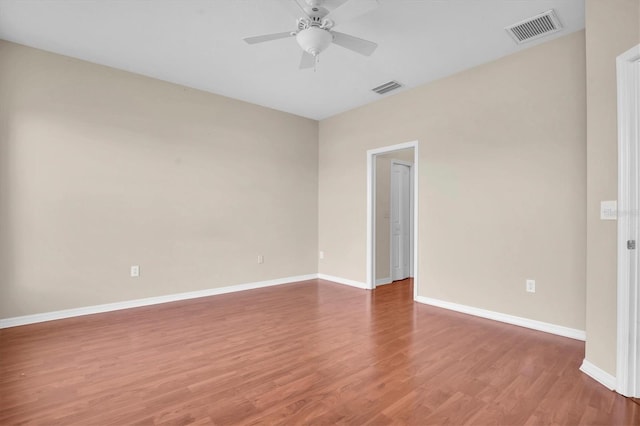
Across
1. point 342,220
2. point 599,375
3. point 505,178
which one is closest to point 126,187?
point 342,220

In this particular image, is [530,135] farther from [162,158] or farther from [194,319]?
[162,158]

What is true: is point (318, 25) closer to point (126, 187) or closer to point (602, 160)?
point (602, 160)

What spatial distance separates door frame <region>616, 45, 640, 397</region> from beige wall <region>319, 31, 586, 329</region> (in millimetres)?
969

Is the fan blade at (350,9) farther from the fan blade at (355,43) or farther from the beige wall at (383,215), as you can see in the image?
the beige wall at (383,215)

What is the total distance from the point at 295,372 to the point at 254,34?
3.05 metres

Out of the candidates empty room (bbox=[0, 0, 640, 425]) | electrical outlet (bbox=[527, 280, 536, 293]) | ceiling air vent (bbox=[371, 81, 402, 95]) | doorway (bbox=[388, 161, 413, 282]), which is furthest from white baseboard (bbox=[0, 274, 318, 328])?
electrical outlet (bbox=[527, 280, 536, 293])

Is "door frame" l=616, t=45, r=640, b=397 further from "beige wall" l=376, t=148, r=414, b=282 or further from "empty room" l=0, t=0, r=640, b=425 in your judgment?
"beige wall" l=376, t=148, r=414, b=282

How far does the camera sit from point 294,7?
7.89 feet

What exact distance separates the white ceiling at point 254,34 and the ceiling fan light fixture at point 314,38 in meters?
0.33

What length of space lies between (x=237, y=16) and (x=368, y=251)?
3543 millimetres

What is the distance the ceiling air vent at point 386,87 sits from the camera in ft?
13.6

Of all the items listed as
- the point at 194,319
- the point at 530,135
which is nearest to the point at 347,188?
the point at 530,135

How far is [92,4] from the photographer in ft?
8.46

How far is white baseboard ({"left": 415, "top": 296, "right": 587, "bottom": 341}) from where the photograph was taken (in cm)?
291
